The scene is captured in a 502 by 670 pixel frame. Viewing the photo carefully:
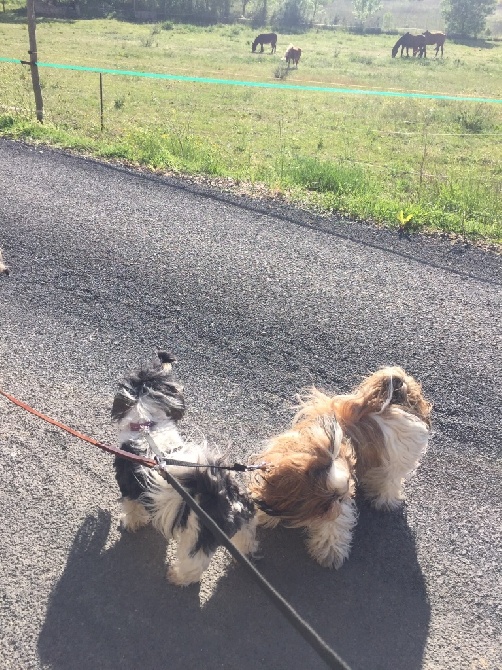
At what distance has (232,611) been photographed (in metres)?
3.13

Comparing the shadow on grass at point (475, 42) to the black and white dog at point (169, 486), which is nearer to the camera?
the black and white dog at point (169, 486)

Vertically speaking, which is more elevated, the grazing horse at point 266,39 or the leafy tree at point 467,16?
the leafy tree at point 467,16

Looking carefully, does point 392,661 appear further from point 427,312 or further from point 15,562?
point 427,312

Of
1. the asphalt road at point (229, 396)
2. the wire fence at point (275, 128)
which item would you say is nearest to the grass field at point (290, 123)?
the wire fence at point (275, 128)

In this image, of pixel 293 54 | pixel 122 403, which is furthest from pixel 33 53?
pixel 293 54

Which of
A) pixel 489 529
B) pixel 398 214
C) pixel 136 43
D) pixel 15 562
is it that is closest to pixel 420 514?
pixel 489 529

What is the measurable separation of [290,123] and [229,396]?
15.4 m

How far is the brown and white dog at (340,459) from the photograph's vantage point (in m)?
3.06

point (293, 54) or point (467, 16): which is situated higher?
point (467, 16)

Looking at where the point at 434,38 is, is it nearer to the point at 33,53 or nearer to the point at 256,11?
the point at 256,11

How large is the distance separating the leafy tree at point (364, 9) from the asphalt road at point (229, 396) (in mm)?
73572

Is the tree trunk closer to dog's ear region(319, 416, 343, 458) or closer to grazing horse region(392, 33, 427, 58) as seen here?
dog's ear region(319, 416, 343, 458)

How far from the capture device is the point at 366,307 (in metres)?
6.00

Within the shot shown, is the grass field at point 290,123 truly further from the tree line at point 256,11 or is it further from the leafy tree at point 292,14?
the leafy tree at point 292,14
